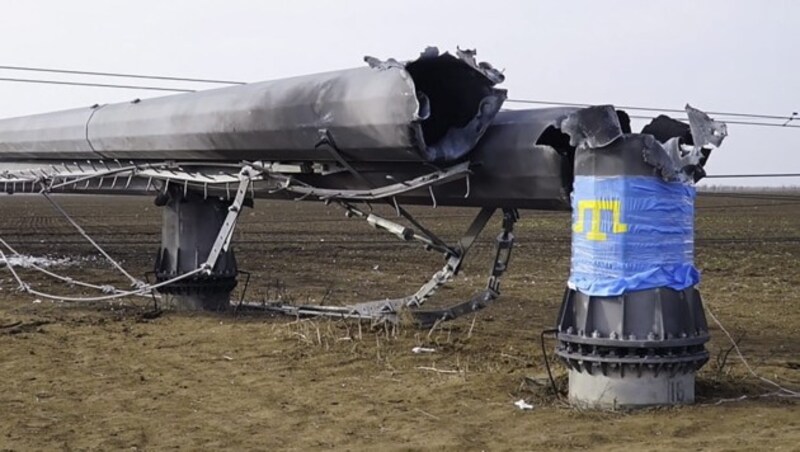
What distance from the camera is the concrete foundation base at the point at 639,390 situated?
25.0ft

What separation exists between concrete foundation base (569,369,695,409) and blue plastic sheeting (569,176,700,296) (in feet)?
2.05

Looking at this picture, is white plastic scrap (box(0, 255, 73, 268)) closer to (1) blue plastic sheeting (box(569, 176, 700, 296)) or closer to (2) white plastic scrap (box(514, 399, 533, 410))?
(2) white plastic scrap (box(514, 399, 533, 410))

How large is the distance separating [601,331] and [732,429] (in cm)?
113

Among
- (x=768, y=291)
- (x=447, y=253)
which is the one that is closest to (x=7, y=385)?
(x=447, y=253)

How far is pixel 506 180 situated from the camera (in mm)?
9070

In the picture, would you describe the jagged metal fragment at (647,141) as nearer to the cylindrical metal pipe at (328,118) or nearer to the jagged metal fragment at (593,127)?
the jagged metal fragment at (593,127)

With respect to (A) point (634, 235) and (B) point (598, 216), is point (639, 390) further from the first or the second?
(B) point (598, 216)

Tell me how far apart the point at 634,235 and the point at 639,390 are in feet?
3.66

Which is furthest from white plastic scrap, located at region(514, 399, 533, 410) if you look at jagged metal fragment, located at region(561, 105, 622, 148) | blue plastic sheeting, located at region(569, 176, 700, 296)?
jagged metal fragment, located at region(561, 105, 622, 148)

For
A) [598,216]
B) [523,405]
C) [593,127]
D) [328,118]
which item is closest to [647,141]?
[593,127]

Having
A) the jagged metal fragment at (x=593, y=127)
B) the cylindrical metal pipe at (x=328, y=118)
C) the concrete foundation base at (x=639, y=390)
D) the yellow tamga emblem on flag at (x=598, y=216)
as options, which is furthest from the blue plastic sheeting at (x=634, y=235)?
the cylindrical metal pipe at (x=328, y=118)

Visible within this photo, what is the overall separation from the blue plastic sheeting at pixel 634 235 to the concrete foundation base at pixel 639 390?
0.63 meters

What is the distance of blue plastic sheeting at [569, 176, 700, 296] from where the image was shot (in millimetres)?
7648

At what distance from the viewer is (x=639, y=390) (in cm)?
762
